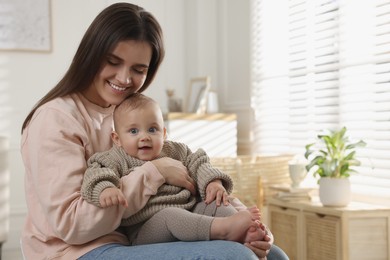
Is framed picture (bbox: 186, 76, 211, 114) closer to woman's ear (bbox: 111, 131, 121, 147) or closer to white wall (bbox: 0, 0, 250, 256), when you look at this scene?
white wall (bbox: 0, 0, 250, 256)

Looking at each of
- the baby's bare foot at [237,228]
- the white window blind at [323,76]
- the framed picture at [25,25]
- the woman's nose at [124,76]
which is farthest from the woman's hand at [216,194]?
the framed picture at [25,25]

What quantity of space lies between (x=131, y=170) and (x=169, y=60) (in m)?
3.44

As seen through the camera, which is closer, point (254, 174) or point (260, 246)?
point (260, 246)

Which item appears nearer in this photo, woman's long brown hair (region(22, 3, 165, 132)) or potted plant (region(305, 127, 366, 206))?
woman's long brown hair (region(22, 3, 165, 132))

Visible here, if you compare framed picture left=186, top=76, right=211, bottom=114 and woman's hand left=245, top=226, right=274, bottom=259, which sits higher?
framed picture left=186, top=76, right=211, bottom=114

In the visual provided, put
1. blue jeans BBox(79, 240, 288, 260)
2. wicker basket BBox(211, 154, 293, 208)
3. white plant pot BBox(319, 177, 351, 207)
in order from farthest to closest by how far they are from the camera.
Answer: wicker basket BBox(211, 154, 293, 208) → white plant pot BBox(319, 177, 351, 207) → blue jeans BBox(79, 240, 288, 260)

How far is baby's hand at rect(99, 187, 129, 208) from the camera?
1.37 metres

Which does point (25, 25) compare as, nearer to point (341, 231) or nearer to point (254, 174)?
point (254, 174)

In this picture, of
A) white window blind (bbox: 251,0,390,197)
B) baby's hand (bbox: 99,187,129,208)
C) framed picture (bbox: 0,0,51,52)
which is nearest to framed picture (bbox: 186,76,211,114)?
white window blind (bbox: 251,0,390,197)

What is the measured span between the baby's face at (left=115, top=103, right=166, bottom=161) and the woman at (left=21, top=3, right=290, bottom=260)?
7 centimetres

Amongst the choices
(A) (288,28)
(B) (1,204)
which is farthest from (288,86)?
(B) (1,204)

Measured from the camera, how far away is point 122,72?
1.65 m

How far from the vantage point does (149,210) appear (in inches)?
60.3

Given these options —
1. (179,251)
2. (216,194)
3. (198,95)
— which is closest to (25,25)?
(198,95)
